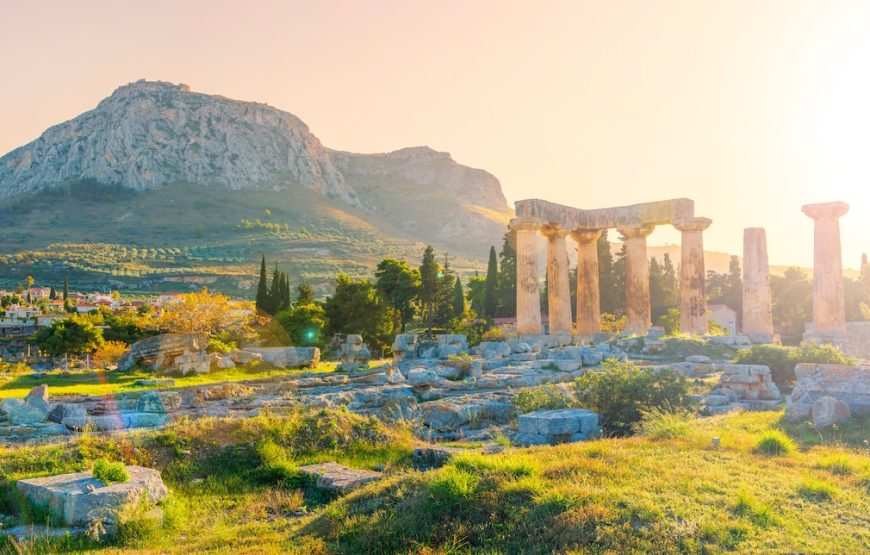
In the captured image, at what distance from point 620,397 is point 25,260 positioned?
425 ft

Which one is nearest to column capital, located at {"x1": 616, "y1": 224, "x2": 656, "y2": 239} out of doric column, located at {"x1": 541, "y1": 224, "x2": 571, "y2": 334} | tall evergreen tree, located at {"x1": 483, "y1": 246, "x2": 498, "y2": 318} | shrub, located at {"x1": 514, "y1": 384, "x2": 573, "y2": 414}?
doric column, located at {"x1": 541, "y1": 224, "x2": 571, "y2": 334}

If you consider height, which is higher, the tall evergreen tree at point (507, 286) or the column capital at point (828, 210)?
the column capital at point (828, 210)

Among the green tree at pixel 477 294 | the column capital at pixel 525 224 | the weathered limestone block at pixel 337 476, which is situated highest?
the column capital at pixel 525 224

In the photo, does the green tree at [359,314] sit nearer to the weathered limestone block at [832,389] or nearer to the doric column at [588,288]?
the doric column at [588,288]

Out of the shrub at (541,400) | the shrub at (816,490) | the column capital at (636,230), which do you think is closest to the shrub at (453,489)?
the shrub at (816,490)

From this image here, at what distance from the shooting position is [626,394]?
45.7 feet

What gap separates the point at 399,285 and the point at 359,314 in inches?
405

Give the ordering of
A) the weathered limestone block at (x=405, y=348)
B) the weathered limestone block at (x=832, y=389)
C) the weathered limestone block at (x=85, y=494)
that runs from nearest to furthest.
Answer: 1. the weathered limestone block at (x=85, y=494)
2. the weathered limestone block at (x=832, y=389)
3. the weathered limestone block at (x=405, y=348)

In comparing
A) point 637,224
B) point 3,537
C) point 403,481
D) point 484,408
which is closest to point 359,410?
point 484,408

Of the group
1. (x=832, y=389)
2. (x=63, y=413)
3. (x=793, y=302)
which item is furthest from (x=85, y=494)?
(x=793, y=302)

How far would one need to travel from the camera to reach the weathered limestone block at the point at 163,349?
30.6 meters

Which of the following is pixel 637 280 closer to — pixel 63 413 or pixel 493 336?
pixel 493 336

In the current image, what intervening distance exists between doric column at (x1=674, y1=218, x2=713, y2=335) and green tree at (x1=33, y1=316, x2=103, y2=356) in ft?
99.9

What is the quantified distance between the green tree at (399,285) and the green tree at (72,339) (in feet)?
77.0
